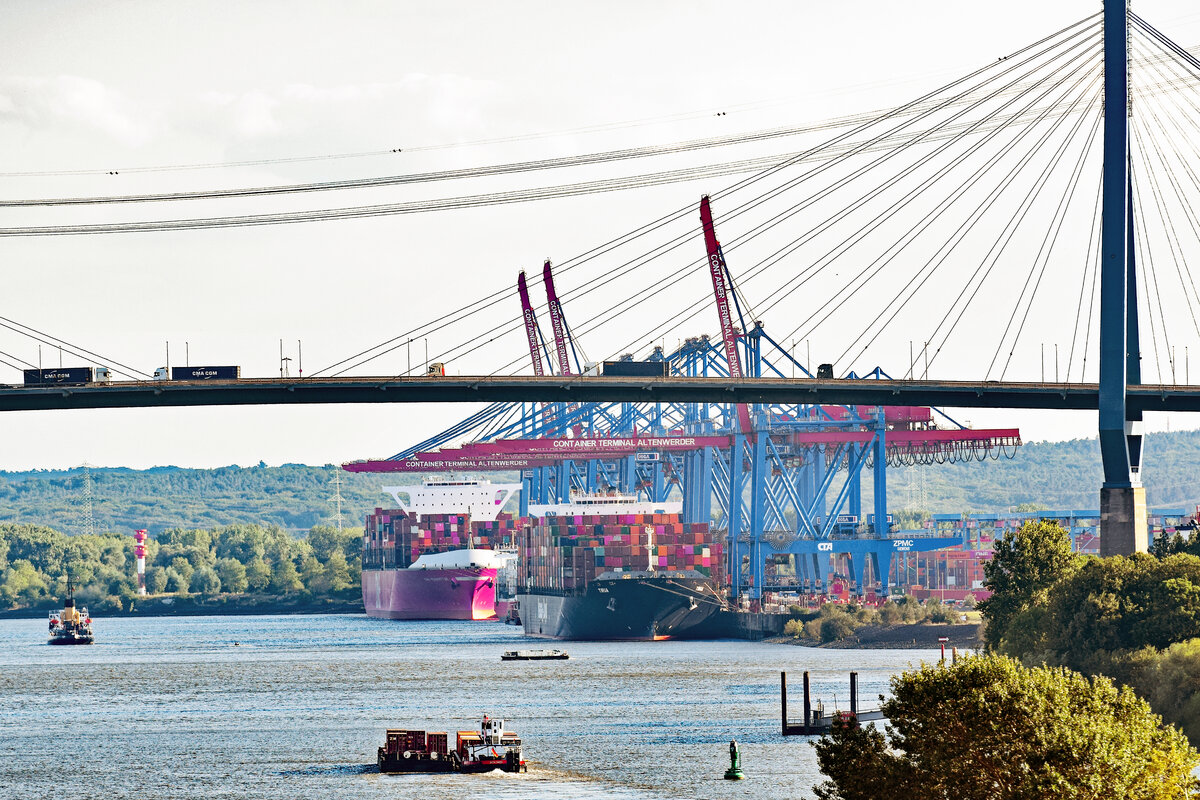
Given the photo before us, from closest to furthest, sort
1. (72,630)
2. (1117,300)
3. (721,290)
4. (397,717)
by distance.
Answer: (1117,300) < (397,717) < (721,290) < (72,630)

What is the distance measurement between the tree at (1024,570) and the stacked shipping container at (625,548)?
215ft

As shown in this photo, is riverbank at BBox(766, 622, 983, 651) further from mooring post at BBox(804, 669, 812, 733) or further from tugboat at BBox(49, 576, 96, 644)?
tugboat at BBox(49, 576, 96, 644)

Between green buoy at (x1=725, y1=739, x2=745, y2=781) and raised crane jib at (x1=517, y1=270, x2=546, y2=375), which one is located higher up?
raised crane jib at (x1=517, y1=270, x2=546, y2=375)

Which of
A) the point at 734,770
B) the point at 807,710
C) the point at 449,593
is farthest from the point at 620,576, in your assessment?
the point at 734,770

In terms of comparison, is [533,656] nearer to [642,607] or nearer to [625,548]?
[642,607]

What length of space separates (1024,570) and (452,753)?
1027 inches

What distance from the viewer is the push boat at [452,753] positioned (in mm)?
54844

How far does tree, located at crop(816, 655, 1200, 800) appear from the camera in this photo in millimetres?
28578

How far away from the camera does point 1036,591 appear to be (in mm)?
69812

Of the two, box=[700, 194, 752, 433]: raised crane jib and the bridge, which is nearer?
the bridge

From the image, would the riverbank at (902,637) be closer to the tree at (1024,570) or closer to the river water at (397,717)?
the river water at (397,717)

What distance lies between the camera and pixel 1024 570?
71.2 m

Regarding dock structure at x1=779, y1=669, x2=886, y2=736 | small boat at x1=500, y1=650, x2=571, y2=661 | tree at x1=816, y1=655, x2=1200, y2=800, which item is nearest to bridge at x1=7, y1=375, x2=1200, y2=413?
dock structure at x1=779, y1=669, x2=886, y2=736

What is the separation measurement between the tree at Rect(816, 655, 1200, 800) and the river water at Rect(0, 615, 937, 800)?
17.2 m
